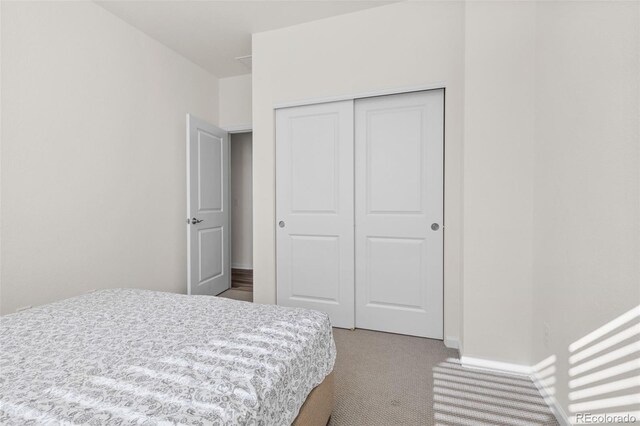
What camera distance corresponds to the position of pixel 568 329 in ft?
4.93

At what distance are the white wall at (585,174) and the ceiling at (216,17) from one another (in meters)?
1.60

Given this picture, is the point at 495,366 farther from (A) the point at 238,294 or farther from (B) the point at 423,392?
(A) the point at 238,294

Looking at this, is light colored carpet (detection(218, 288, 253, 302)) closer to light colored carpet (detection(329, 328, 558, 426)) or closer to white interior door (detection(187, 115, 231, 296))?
white interior door (detection(187, 115, 231, 296))

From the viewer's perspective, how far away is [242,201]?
561 centimetres

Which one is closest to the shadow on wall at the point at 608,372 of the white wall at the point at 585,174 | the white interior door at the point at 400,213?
the white wall at the point at 585,174

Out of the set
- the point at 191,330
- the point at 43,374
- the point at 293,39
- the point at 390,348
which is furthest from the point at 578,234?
the point at 293,39

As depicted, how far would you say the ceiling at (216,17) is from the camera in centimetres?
265

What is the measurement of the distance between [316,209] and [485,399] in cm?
187

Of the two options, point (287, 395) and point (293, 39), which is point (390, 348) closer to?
point (287, 395)

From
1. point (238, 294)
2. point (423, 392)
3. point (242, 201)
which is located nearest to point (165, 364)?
point (423, 392)

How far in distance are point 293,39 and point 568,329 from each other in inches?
117

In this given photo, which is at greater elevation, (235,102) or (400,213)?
(235,102)

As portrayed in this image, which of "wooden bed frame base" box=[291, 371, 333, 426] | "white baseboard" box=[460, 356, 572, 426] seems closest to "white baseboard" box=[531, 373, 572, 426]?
"white baseboard" box=[460, 356, 572, 426]

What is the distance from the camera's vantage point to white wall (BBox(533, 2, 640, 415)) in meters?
1.09
